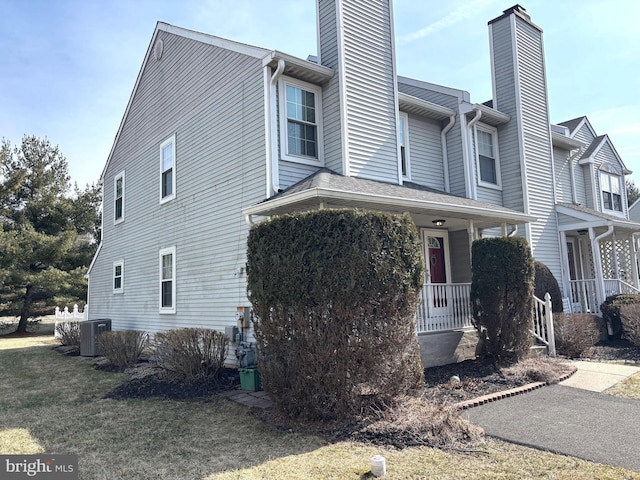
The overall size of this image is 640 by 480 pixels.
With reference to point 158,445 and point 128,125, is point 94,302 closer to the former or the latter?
point 128,125

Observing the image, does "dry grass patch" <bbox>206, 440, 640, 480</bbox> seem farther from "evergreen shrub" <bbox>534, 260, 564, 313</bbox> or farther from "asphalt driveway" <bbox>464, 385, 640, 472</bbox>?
"evergreen shrub" <bbox>534, 260, 564, 313</bbox>

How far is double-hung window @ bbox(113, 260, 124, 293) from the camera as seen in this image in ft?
46.3

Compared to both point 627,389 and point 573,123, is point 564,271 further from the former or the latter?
point 627,389

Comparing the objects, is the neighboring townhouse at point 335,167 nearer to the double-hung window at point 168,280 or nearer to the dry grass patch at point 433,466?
the double-hung window at point 168,280

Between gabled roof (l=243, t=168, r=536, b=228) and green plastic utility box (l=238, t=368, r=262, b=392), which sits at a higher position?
gabled roof (l=243, t=168, r=536, b=228)

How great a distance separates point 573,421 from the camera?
206 inches

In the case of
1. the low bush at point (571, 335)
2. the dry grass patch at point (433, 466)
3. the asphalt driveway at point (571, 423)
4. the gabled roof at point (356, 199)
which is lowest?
the asphalt driveway at point (571, 423)

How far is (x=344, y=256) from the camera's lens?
5.17m

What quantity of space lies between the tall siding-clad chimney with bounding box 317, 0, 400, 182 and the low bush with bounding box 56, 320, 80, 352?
33.1 feet

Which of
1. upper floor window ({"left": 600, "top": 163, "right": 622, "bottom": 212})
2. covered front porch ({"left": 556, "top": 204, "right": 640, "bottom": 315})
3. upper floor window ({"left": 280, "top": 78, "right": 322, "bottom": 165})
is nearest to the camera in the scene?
upper floor window ({"left": 280, "top": 78, "right": 322, "bottom": 165})

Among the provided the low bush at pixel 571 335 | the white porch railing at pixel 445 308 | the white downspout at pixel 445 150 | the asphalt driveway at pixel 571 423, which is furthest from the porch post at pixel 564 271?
the asphalt driveway at pixel 571 423

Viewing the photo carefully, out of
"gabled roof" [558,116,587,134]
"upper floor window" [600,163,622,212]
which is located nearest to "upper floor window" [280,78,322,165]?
"gabled roof" [558,116,587,134]

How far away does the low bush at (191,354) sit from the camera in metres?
7.77

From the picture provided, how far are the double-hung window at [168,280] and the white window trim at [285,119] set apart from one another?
4.57 metres
